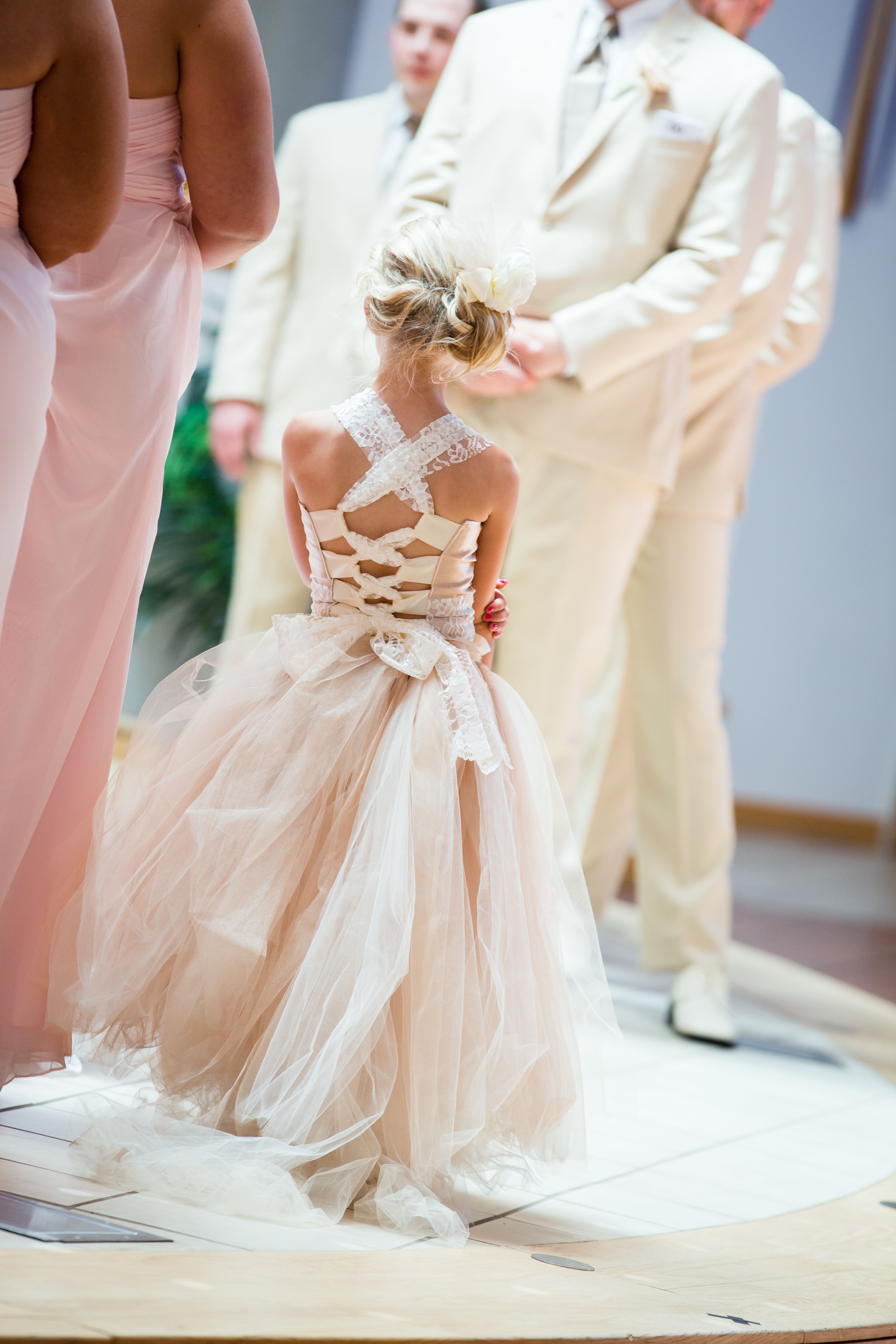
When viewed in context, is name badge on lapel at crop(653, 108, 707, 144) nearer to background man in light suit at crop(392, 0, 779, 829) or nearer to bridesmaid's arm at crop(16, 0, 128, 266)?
background man in light suit at crop(392, 0, 779, 829)

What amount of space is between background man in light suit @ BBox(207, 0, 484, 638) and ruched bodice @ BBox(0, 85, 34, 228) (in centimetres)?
216

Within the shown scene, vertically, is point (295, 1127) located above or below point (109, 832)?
below

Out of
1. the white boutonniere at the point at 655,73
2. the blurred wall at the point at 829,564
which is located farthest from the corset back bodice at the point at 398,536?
the blurred wall at the point at 829,564

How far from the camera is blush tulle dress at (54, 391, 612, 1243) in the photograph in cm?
172

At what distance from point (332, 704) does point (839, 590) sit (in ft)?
20.1

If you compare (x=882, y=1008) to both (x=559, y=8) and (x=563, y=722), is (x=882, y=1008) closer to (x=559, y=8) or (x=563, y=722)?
(x=563, y=722)

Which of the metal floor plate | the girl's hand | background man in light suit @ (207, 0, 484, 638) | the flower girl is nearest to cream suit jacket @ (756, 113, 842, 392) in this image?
background man in light suit @ (207, 0, 484, 638)

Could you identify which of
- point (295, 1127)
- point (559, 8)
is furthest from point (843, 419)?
point (295, 1127)

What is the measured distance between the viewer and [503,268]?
6.39ft

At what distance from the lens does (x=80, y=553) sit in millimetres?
1876

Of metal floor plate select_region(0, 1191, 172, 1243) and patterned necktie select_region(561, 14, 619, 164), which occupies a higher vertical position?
patterned necktie select_region(561, 14, 619, 164)

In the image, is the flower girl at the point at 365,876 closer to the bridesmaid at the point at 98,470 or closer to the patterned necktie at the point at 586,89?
the bridesmaid at the point at 98,470

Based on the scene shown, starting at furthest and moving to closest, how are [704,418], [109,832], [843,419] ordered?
[843,419], [704,418], [109,832]

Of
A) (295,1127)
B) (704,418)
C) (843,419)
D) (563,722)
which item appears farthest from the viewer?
(843,419)
